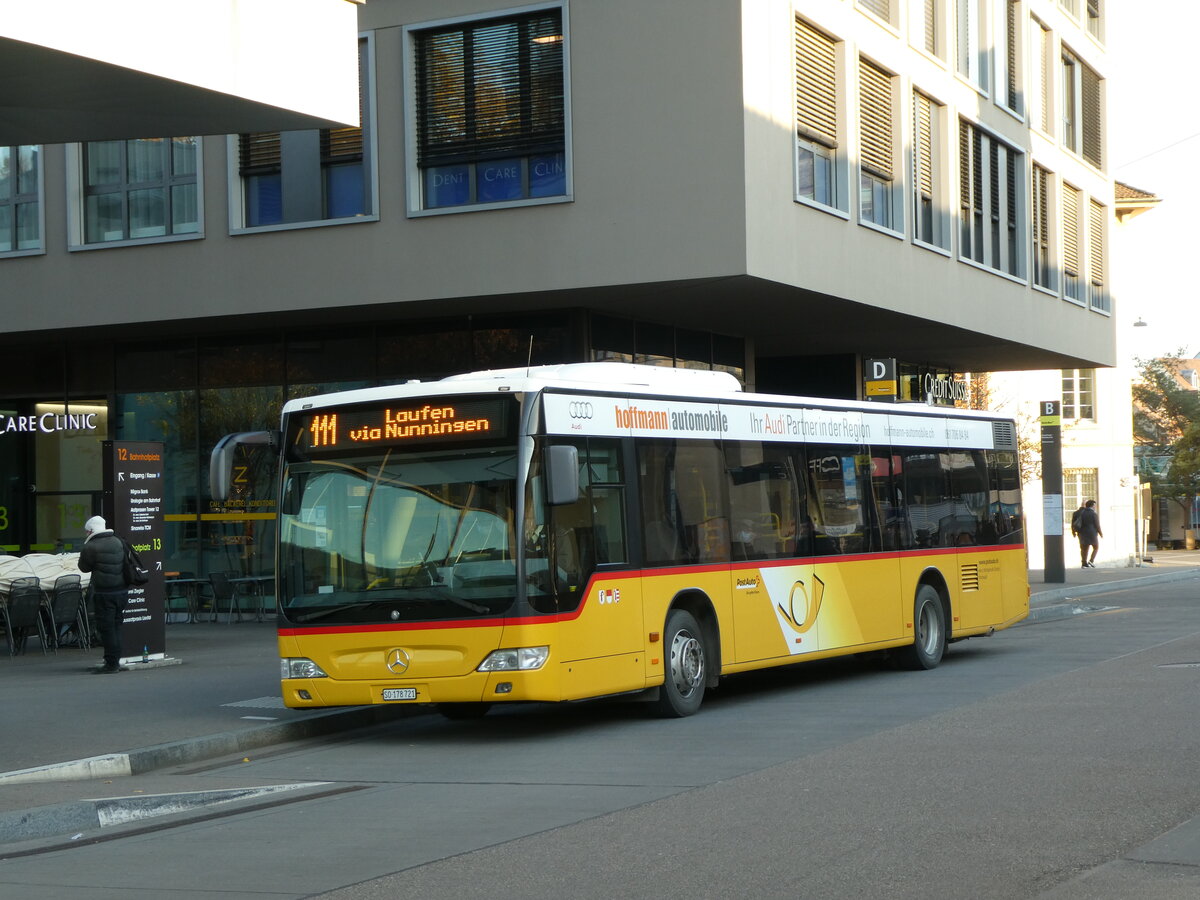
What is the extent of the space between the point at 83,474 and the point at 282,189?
7.15 meters

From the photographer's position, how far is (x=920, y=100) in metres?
27.2

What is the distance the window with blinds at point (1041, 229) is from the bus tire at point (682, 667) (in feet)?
66.0

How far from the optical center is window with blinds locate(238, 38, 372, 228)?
23.3 m

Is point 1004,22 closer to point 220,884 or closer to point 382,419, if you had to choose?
point 382,419

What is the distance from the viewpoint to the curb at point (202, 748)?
10695mm

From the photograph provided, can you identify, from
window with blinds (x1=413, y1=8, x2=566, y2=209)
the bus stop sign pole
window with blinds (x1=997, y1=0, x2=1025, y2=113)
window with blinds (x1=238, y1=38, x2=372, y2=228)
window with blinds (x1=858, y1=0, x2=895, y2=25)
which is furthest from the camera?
the bus stop sign pole

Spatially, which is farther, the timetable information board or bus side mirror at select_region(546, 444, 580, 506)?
the timetable information board

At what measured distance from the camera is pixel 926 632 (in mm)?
17359

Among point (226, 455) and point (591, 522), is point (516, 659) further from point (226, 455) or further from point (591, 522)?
point (226, 455)

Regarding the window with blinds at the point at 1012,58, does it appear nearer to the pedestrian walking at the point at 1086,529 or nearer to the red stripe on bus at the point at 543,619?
the pedestrian walking at the point at 1086,529

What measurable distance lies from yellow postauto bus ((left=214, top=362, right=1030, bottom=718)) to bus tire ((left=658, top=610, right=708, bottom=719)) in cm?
2

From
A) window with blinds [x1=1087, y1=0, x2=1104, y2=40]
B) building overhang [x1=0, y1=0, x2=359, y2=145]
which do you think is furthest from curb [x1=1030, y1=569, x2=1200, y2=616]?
building overhang [x1=0, y1=0, x2=359, y2=145]

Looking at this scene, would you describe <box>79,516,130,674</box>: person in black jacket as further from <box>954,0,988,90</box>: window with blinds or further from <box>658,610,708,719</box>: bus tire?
<box>954,0,988,90</box>: window with blinds

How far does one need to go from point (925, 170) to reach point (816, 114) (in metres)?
4.58
